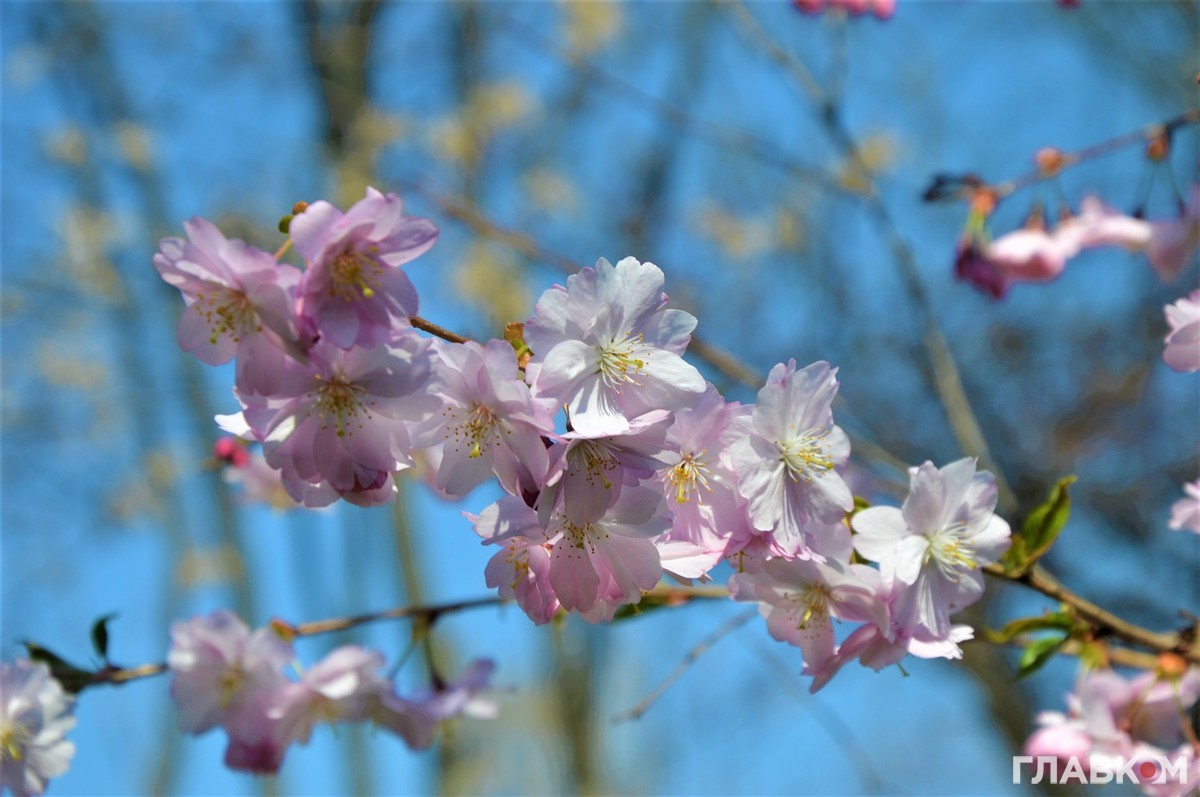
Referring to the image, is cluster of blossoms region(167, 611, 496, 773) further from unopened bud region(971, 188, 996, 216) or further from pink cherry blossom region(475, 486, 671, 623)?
unopened bud region(971, 188, 996, 216)

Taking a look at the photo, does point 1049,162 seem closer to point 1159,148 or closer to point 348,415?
point 1159,148

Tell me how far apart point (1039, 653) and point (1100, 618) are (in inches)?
3.4

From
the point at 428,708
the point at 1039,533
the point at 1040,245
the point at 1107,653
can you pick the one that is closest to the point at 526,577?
the point at 1039,533

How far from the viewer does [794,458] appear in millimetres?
938

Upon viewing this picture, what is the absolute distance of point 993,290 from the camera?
7.34 ft

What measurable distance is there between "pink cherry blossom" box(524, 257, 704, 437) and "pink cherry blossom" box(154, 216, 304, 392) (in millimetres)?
201

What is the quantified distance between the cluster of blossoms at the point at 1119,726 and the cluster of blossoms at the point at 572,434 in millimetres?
584

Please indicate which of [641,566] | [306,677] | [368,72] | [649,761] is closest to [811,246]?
[368,72]

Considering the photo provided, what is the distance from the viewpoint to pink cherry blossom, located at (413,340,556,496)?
87 centimetres

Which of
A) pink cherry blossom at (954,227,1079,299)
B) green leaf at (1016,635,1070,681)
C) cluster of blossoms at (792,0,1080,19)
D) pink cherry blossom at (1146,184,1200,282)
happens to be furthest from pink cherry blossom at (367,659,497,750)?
cluster of blossoms at (792,0,1080,19)

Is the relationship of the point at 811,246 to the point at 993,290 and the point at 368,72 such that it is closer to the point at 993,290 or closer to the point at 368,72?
the point at 993,290

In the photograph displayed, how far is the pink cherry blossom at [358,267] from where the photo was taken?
824 mm

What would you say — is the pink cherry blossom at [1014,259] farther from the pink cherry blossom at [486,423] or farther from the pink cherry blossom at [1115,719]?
the pink cherry blossom at [486,423]

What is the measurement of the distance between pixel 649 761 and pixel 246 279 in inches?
361
